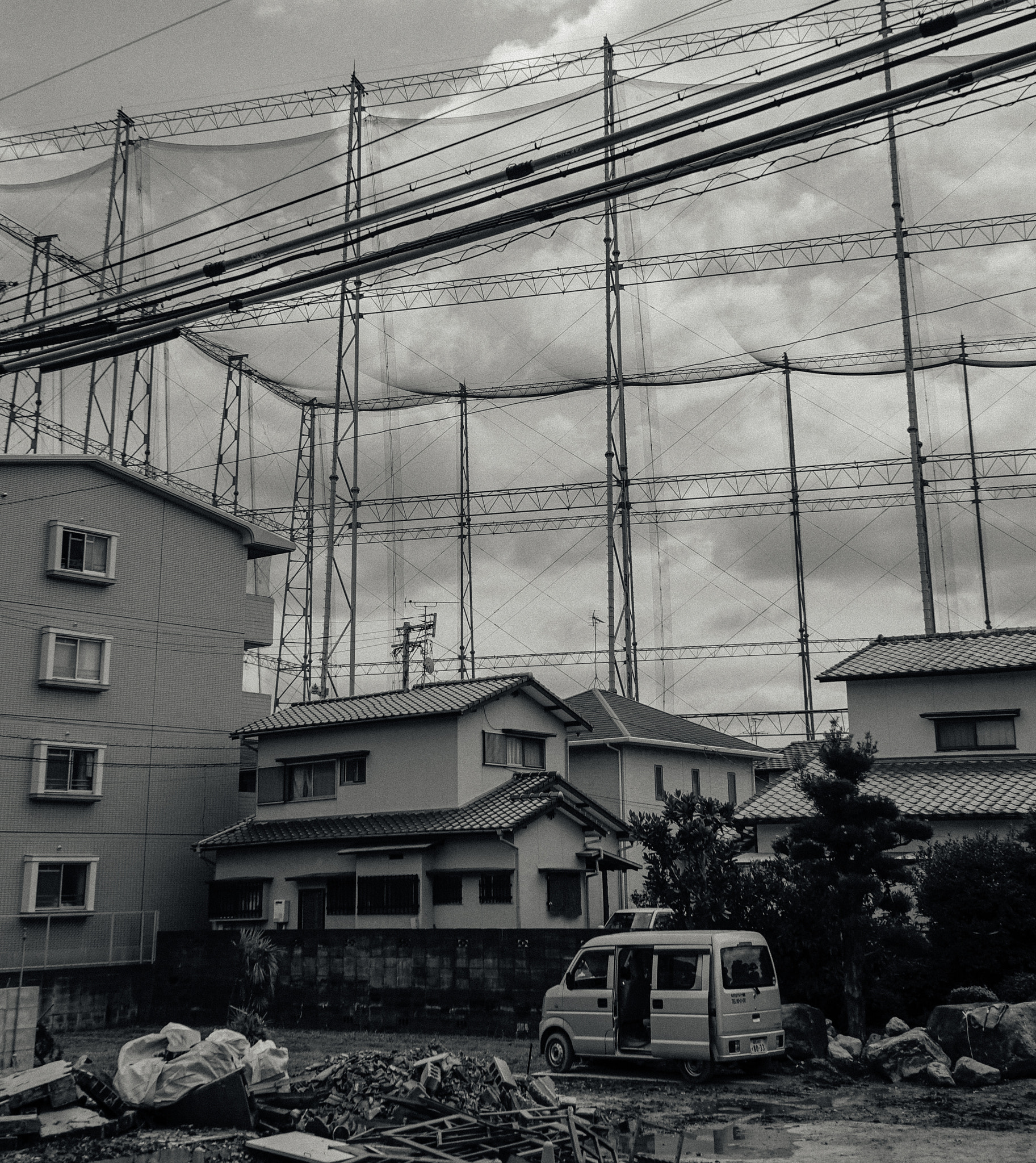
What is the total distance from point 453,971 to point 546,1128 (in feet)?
36.5

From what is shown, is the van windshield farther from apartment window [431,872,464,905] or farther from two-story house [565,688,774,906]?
two-story house [565,688,774,906]

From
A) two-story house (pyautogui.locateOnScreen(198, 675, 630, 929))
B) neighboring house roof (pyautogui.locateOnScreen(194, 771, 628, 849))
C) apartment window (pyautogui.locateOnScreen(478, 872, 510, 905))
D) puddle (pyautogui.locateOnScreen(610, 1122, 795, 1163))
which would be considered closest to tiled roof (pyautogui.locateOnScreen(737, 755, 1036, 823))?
neighboring house roof (pyautogui.locateOnScreen(194, 771, 628, 849))

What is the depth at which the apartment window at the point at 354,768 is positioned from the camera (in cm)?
2791

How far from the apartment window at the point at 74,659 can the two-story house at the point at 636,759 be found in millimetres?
11914

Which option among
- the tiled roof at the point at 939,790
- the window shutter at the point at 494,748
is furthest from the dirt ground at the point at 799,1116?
the window shutter at the point at 494,748

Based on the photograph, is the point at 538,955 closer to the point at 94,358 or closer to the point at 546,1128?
the point at 546,1128

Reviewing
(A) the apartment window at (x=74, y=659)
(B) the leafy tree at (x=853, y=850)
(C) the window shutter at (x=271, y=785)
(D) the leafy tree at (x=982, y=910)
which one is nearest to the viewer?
(B) the leafy tree at (x=853, y=850)

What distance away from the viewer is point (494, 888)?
80.6ft

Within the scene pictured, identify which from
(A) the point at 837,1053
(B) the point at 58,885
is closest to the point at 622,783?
(B) the point at 58,885

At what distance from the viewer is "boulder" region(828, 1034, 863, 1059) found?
1608 cm

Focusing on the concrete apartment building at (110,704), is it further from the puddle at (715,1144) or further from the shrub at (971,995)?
the shrub at (971,995)

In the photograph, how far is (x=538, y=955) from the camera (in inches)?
815

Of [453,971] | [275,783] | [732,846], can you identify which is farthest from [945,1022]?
[275,783]

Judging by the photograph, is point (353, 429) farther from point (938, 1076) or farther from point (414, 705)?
point (938, 1076)
